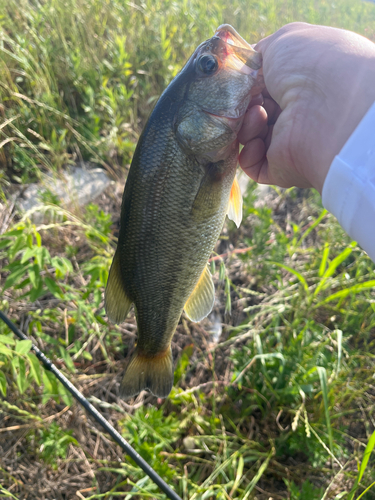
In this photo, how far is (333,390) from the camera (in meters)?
2.13

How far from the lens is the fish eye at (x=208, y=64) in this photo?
1.50m

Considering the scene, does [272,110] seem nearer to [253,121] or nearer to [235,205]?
[253,121]

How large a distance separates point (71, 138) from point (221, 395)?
11.4 feet

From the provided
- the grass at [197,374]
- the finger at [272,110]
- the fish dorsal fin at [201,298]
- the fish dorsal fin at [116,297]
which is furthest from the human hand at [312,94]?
the fish dorsal fin at [116,297]

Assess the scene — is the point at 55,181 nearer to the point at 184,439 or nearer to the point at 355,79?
the point at 184,439

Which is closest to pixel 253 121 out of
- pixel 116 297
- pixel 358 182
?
pixel 358 182

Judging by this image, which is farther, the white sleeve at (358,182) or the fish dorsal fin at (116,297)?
the fish dorsal fin at (116,297)

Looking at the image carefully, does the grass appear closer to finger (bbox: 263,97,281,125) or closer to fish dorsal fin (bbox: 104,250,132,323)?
fish dorsal fin (bbox: 104,250,132,323)

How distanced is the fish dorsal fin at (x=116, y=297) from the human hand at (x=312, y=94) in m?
0.98

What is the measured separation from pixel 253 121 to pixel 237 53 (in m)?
0.33

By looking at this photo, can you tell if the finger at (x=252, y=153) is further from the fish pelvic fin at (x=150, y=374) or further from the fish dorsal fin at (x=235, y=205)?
the fish pelvic fin at (x=150, y=374)

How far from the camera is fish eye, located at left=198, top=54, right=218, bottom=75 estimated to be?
59.1 inches

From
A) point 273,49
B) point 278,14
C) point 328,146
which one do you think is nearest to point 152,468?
point 328,146

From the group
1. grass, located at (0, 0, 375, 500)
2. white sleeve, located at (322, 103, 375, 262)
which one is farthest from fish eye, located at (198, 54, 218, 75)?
grass, located at (0, 0, 375, 500)
